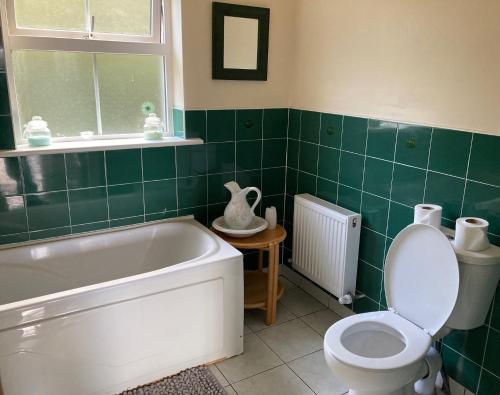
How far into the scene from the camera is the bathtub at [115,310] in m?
1.76

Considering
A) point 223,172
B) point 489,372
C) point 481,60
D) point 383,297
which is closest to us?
point 481,60

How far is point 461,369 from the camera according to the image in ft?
6.44

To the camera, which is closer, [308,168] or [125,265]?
[125,265]

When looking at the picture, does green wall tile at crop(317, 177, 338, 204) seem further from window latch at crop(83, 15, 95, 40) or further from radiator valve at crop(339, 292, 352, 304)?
window latch at crop(83, 15, 95, 40)

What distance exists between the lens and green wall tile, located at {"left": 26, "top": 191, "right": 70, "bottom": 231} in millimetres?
2264

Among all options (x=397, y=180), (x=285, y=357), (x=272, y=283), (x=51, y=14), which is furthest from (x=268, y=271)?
(x=51, y=14)

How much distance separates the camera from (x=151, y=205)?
2588mm

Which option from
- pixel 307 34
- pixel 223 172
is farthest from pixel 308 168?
pixel 307 34

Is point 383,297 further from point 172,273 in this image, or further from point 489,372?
point 172,273

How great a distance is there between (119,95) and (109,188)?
0.55 meters

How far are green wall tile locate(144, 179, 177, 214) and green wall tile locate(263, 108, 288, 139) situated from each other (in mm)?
719

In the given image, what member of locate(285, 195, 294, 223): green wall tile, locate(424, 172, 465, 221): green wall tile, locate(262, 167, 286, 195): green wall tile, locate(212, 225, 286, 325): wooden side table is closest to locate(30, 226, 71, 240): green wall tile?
locate(212, 225, 286, 325): wooden side table

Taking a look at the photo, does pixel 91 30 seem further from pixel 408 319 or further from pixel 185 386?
pixel 408 319

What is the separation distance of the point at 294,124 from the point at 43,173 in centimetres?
155
